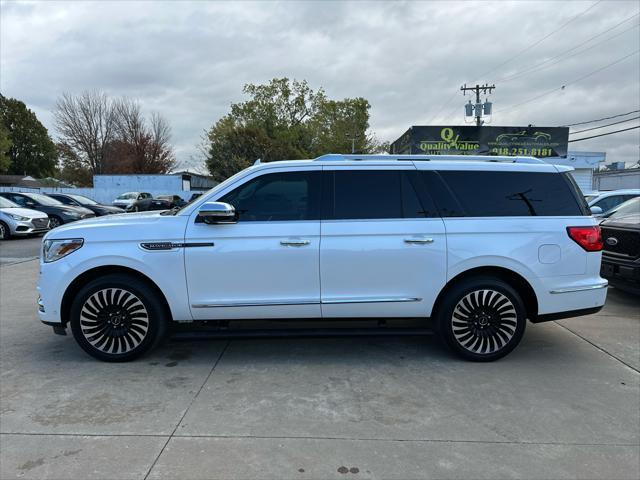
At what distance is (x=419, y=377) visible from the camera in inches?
159

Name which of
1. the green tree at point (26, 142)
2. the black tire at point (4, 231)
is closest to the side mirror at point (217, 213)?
the black tire at point (4, 231)

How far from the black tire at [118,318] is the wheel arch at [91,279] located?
0.04 meters

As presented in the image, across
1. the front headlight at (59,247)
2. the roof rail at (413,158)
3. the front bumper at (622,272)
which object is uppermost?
the roof rail at (413,158)

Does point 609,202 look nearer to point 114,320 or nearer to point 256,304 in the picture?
point 256,304

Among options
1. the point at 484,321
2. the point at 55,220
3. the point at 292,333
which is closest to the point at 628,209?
the point at 484,321

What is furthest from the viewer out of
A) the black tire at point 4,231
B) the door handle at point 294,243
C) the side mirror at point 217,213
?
the black tire at point 4,231

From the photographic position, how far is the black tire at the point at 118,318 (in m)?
4.20

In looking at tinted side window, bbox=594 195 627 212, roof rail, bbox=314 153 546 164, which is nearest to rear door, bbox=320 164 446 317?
roof rail, bbox=314 153 546 164

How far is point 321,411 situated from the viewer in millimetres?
3436

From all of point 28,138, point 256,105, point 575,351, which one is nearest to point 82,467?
point 575,351

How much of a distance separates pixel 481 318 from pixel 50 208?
1721 centimetres

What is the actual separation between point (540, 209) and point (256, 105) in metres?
54.9

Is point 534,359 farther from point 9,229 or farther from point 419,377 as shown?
point 9,229

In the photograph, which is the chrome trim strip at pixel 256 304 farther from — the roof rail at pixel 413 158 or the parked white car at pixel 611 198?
the parked white car at pixel 611 198
